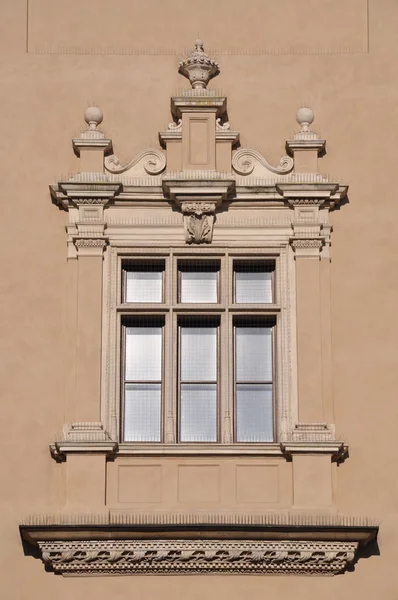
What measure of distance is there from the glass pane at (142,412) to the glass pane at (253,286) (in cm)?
125

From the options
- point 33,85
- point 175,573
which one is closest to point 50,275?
point 33,85

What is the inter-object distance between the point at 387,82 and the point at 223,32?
176cm

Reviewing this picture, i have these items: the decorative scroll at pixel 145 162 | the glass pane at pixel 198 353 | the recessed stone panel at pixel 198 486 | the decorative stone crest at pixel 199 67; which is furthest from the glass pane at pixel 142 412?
the decorative stone crest at pixel 199 67

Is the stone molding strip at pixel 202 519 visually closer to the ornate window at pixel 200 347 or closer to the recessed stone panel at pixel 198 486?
the recessed stone panel at pixel 198 486

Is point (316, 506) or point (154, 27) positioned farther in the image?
point (154, 27)

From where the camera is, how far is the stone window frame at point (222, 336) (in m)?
17.1

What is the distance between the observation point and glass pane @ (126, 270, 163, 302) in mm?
17797

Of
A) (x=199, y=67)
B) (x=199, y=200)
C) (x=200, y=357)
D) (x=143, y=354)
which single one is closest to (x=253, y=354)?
(x=200, y=357)

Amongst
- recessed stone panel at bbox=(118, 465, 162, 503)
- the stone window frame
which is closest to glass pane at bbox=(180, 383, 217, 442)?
the stone window frame

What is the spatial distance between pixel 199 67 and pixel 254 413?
355 cm

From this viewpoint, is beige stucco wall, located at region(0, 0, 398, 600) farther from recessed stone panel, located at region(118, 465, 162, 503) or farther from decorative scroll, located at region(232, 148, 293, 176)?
recessed stone panel, located at region(118, 465, 162, 503)

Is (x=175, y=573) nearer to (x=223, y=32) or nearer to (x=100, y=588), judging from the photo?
(x=100, y=588)

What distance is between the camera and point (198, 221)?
17719 mm

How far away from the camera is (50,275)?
58.0 ft
